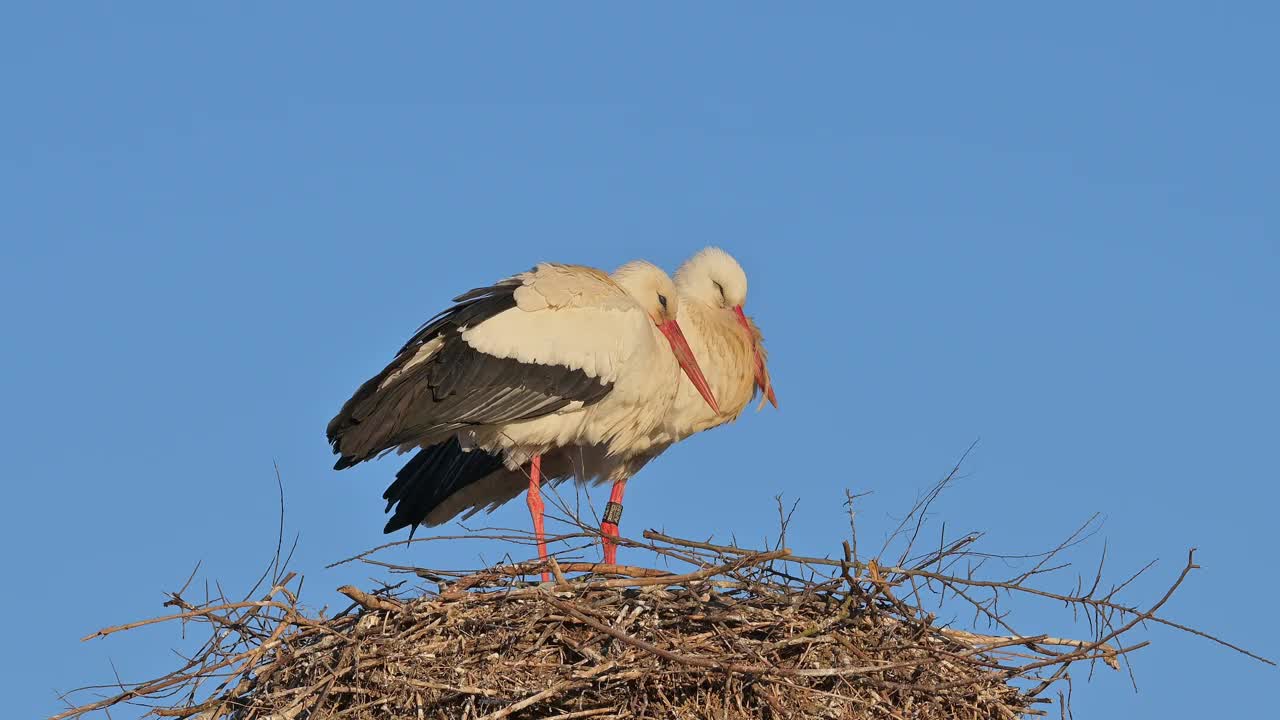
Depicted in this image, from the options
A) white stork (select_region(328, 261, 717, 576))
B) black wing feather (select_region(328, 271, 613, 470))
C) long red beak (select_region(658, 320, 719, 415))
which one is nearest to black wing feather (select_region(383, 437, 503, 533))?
white stork (select_region(328, 261, 717, 576))

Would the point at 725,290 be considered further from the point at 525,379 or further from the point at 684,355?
the point at 525,379

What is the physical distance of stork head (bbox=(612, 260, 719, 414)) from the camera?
8898mm

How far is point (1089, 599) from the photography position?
645cm

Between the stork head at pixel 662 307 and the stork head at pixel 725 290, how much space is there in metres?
0.51

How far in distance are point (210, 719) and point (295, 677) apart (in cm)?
35

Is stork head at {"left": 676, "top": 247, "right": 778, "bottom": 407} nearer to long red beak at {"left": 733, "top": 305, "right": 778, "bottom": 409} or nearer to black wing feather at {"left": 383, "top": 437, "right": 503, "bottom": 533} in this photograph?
long red beak at {"left": 733, "top": 305, "right": 778, "bottom": 409}

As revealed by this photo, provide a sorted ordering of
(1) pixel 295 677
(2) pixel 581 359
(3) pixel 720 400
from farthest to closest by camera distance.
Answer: (3) pixel 720 400 < (2) pixel 581 359 < (1) pixel 295 677

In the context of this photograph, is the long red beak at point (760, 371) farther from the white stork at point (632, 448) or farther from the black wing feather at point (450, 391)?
the black wing feather at point (450, 391)

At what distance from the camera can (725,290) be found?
31.4ft

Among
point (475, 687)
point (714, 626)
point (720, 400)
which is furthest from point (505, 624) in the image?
point (720, 400)

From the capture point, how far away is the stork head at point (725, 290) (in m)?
9.53

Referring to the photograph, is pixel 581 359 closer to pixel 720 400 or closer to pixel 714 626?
pixel 720 400

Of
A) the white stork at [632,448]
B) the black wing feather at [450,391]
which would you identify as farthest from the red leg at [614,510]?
the black wing feather at [450,391]

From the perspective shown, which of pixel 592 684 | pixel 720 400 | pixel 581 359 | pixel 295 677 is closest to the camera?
pixel 592 684
